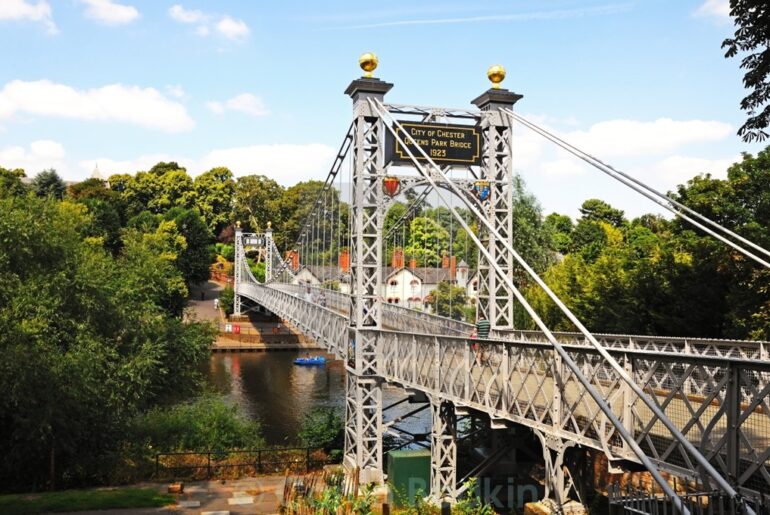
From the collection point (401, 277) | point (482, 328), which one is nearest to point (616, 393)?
point (482, 328)

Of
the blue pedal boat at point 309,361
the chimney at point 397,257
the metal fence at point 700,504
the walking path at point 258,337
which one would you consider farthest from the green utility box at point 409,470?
the walking path at point 258,337

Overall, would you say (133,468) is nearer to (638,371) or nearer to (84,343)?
(84,343)

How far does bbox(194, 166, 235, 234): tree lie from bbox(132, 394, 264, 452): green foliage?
6797cm

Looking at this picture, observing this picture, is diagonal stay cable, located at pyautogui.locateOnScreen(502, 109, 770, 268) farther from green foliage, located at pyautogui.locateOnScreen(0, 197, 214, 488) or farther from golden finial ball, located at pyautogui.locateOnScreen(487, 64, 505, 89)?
green foliage, located at pyautogui.locateOnScreen(0, 197, 214, 488)

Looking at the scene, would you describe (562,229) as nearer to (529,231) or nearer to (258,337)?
(258,337)

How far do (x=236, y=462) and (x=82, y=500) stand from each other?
4.70m

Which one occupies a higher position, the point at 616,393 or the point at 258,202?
the point at 258,202

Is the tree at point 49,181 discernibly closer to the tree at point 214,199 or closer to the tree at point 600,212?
the tree at point 214,199

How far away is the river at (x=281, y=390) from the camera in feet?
106

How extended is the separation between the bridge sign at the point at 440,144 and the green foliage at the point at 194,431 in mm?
11177

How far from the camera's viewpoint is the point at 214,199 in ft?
306

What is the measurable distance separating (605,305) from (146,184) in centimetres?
7111

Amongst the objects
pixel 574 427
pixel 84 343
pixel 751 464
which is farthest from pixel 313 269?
pixel 751 464

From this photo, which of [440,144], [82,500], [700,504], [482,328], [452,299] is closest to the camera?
[700,504]
